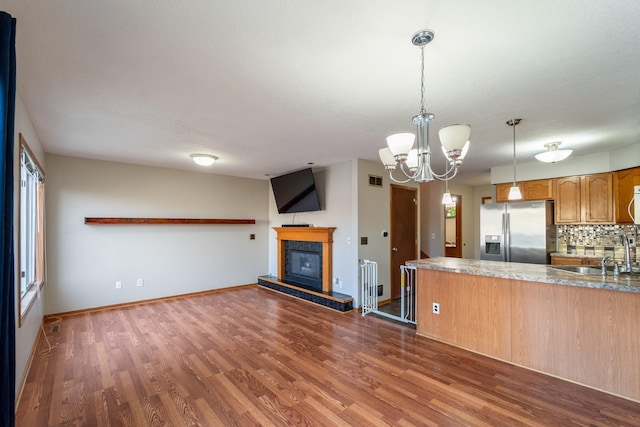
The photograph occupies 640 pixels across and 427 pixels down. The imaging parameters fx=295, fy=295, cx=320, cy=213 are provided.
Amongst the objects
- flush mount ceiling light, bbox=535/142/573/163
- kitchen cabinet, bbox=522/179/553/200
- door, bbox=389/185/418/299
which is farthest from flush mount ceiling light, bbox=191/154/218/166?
kitchen cabinet, bbox=522/179/553/200

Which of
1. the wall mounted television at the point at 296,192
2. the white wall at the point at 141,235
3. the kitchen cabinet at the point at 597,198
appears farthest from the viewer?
the wall mounted television at the point at 296,192

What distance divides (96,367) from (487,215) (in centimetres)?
584

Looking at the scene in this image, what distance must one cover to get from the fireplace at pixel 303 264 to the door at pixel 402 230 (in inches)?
51.9

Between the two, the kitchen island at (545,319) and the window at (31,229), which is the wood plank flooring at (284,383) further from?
the window at (31,229)

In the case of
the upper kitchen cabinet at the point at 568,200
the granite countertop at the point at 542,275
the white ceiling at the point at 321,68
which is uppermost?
the white ceiling at the point at 321,68

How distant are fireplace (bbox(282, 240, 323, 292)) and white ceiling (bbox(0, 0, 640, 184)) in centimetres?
259

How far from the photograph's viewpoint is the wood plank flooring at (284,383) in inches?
81.9

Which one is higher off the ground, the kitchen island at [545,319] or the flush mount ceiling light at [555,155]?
the flush mount ceiling light at [555,155]

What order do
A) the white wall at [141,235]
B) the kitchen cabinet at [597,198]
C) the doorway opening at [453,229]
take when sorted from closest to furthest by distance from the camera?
the kitchen cabinet at [597,198] < the white wall at [141,235] < the doorway opening at [453,229]

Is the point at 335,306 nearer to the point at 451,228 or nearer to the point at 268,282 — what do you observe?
the point at 268,282

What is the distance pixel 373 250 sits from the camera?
16.1 ft

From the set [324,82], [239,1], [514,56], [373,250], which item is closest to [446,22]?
[514,56]

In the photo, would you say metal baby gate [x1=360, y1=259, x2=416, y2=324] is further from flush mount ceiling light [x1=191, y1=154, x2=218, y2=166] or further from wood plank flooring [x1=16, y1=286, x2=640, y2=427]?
flush mount ceiling light [x1=191, y1=154, x2=218, y2=166]

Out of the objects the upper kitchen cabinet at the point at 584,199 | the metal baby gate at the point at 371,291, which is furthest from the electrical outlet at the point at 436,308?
the upper kitchen cabinet at the point at 584,199
